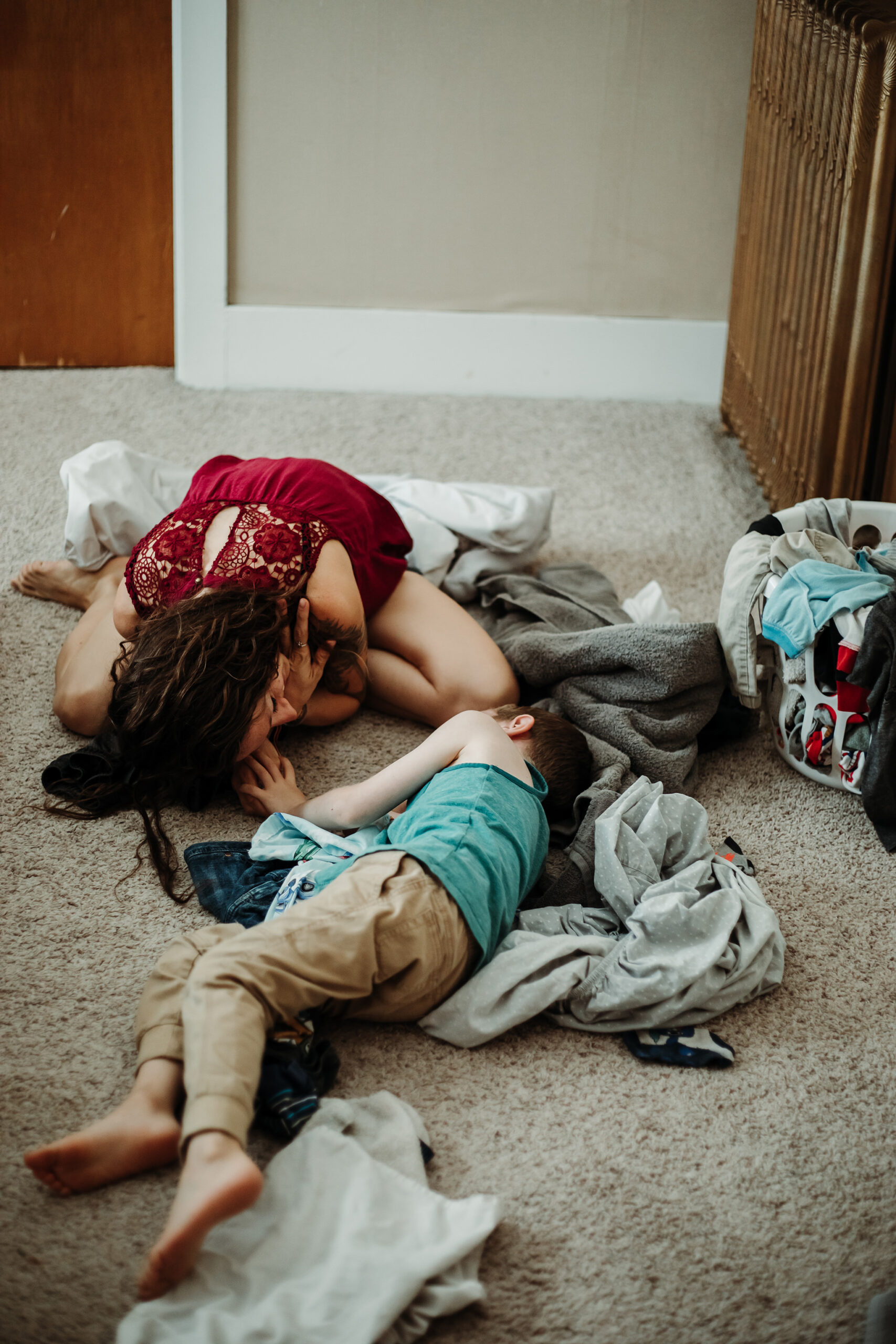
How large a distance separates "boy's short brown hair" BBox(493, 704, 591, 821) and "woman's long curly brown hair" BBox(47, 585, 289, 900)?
32 cm

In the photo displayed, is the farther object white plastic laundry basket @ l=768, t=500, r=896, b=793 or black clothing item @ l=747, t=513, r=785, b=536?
black clothing item @ l=747, t=513, r=785, b=536

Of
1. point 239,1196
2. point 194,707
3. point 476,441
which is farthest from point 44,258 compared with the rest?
point 239,1196

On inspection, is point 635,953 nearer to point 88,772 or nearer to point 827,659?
point 827,659

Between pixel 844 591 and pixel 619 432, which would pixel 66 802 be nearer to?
pixel 844 591

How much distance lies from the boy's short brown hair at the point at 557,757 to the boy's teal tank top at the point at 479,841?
3.1 inches

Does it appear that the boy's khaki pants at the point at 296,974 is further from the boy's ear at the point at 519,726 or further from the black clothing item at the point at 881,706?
the black clothing item at the point at 881,706

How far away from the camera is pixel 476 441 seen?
8.11ft

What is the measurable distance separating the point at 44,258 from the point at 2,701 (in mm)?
1405

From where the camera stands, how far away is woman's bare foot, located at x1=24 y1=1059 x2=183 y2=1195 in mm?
923

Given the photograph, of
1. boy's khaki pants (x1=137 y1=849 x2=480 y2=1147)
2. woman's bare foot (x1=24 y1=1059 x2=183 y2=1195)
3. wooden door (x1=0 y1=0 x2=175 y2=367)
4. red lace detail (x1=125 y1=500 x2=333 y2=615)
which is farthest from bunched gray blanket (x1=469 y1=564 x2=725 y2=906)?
wooden door (x1=0 y1=0 x2=175 y2=367)

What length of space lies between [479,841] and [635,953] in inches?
7.5

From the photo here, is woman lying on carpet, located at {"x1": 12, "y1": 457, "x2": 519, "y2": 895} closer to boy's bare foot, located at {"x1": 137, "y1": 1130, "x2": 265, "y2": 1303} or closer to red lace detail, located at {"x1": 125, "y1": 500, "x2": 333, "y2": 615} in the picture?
red lace detail, located at {"x1": 125, "y1": 500, "x2": 333, "y2": 615}

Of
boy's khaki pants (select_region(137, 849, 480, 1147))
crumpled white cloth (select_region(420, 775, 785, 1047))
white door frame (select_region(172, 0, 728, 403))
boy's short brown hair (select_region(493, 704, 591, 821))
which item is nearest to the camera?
boy's khaki pants (select_region(137, 849, 480, 1147))

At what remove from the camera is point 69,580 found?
1.80 meters
